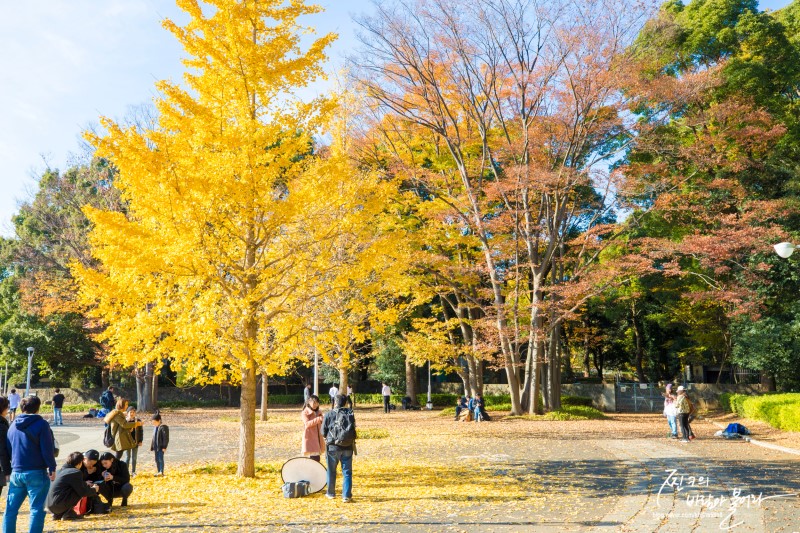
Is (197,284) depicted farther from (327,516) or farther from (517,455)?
(517,455)

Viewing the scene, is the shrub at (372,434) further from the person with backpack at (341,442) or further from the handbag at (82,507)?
the handbag at (82,507)

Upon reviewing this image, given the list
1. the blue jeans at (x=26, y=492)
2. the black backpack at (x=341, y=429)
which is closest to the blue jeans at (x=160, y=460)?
the black backpack at (x=341, y=429)

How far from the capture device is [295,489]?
8.97 m

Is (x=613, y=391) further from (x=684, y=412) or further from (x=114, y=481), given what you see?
(x=114, y=481)

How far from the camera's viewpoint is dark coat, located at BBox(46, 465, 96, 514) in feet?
24.4

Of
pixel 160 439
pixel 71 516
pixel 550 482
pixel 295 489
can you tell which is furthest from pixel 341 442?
pixel 160 439

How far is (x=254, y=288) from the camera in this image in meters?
10.2

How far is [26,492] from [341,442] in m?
3.74

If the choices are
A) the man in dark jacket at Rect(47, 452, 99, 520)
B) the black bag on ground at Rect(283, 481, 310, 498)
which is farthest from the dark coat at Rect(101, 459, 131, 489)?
the black bag on ground at Rect(283, 481, 310, 498)

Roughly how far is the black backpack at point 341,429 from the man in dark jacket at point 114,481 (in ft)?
9.21

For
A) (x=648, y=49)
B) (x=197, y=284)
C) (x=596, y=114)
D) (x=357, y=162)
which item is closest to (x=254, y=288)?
(x=197, y=284)

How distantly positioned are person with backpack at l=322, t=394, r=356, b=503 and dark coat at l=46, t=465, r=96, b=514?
10.00ft

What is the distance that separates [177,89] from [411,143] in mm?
16939

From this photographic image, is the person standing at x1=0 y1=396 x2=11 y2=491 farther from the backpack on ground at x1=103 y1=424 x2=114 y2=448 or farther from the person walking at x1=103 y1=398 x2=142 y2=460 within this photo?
the backpack on ground at x1=103 y1=424 x2=114 y2=448
